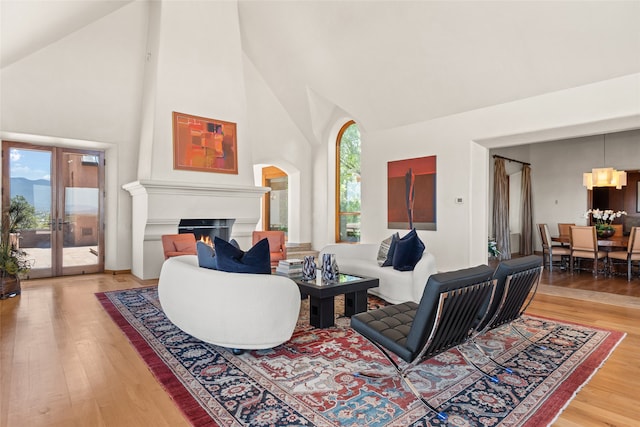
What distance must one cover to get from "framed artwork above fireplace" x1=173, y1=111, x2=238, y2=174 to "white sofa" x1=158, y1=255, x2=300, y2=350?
389 cm

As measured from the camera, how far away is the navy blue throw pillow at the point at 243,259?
304 centimetres

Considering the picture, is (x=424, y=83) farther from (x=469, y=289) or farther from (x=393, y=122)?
(x=469, y=289)

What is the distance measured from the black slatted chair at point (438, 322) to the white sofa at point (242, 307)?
0.58m

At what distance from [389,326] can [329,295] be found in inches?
38.7

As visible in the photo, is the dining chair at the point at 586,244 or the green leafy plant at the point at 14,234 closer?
the green leafy plant at the point at 14,234

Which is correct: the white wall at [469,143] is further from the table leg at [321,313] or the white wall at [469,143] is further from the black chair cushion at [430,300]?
the black chair cushion at [430,300]

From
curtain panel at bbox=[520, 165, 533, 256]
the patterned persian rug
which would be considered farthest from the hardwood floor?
curtain panel at bbox=[520, 165, 533, 256]

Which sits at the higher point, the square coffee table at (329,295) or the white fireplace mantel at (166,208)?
the white fireplace mantel at (166,208)

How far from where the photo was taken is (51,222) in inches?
257

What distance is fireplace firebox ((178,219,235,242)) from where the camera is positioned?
7.07 meters

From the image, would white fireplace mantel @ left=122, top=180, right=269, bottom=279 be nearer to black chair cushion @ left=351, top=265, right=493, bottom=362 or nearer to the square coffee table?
the square coffee table

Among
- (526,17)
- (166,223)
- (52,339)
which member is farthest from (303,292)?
(526,17)

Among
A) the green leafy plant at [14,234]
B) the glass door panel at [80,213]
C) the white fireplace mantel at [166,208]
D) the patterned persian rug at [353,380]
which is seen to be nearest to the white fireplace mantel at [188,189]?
the white fireplace mantel at [166,208]

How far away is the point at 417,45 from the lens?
5461 mm
